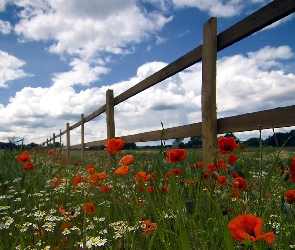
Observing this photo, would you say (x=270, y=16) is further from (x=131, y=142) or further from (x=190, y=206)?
(x=131, y=142)

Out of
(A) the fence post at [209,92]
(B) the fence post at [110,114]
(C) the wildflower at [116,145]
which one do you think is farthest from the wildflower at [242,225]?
(B) the fence post at [110,114]

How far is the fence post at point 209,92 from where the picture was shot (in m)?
3.31

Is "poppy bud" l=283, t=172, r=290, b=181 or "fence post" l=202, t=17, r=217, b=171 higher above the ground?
"fence post" l=202, t=17, r=217, b=171

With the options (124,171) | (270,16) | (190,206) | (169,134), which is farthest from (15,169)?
(190,206)

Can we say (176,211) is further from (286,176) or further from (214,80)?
(214,80)

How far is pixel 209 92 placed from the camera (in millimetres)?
3389

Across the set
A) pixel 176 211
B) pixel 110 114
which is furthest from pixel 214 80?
pixel 110 114

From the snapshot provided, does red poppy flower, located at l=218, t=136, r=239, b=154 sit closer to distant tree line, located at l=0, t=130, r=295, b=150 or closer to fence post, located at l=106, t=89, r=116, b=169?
distant tree line, located at l=0, t=130, r=295, b=150

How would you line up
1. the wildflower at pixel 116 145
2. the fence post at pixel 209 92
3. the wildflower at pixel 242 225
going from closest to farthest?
1. the wildflower at pixel 242 225
2. the wildflower at pixel 116 145
3. the fence post at pixel 209 92

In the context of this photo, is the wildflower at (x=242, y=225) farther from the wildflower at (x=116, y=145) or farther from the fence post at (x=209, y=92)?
the fence post at (x=209, y=92)

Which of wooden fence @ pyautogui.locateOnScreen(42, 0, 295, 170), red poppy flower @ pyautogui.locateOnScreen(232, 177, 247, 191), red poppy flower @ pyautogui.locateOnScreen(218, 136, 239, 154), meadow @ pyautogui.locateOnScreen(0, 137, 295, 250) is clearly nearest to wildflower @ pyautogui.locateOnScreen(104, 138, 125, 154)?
meadow @ pyautogui.locateOnScreen(0, 137, 295, 250)

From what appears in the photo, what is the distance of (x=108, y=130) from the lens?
6.95 metres

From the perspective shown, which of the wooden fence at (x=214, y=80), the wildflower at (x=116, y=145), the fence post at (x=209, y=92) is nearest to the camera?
the wildflower at (x=116, y=145)

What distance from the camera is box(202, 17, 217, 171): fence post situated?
331cm
